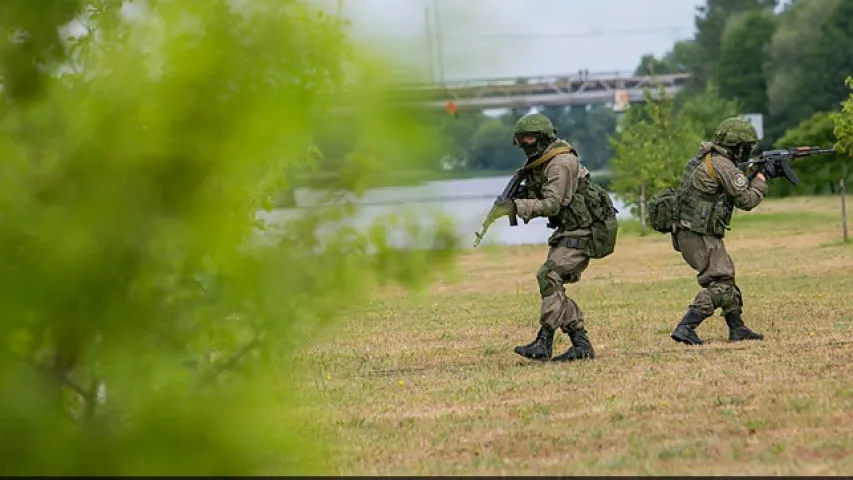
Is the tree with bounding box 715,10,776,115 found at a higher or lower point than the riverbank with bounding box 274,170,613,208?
lower

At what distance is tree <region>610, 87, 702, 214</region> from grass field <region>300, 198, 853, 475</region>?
20.4 meters

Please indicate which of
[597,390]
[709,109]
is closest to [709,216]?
[597,390]

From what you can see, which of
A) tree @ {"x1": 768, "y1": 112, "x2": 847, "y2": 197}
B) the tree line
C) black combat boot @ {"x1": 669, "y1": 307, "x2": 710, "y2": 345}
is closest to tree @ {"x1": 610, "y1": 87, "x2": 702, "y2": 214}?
tree @ {"x1": 768, "y1": 112, "x2": 847, "y2": 197}

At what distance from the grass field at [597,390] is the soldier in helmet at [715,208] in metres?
0.28

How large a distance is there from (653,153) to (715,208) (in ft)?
91.9

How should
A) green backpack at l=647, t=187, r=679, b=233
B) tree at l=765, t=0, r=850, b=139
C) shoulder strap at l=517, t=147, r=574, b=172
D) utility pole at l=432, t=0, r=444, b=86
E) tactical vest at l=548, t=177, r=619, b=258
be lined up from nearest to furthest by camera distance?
utility pole at l=432, t=0, r=444, b=86 < shoulder strap at l=517, t=147, r=574, b=172 < tactical vest at l=548, t=177, r=619, b=258 < green backpack at l=647, t=187, r=679, b=233 < tree at l=765, t=0, r=850, b=139

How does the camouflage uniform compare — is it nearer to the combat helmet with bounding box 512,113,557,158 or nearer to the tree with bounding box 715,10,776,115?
the combat helmet with bounding box 512,113,557,158

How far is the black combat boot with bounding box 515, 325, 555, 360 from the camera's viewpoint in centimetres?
1234

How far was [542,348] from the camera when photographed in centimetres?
1234

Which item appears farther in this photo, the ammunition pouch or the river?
the ammunition pouch

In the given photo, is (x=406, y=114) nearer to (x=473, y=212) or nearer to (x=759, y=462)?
(x=473, y=212)

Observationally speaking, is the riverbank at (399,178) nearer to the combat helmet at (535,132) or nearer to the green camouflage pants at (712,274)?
the combat helmet at (535,132)

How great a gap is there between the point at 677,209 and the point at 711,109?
56.6 m

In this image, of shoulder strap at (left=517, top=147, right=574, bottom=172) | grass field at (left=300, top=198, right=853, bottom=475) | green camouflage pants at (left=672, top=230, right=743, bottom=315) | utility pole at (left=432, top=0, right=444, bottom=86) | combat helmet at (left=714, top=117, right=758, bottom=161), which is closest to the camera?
utility pole at (left=432, top=0, right=444, bottom=86)
